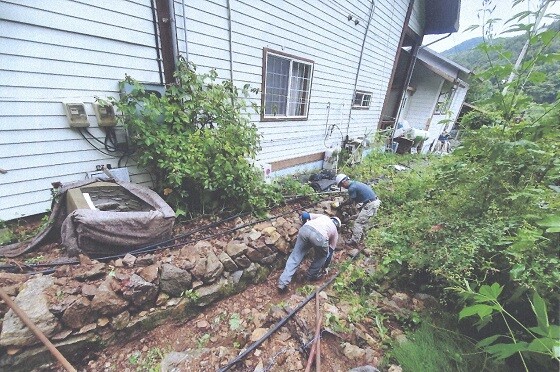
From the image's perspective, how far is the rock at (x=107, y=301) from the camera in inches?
90.8

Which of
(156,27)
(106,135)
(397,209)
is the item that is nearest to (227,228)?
(106,135)

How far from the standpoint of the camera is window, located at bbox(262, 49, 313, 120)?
211 inches

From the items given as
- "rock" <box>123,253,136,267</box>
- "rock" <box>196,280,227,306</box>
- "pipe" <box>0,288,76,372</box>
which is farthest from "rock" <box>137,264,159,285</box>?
"pipe" <box>0,288,76,372</box>

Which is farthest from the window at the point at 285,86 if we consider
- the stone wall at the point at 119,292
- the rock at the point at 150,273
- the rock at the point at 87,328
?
the rock at the point at 87,328

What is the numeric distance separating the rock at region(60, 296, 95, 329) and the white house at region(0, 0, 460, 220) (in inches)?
71.7

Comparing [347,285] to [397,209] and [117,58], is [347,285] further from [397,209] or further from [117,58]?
[117,58]

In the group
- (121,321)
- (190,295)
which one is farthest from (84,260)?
(190,295)

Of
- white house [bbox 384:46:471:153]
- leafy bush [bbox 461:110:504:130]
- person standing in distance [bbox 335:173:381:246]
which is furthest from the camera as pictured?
white house [bbox 384:46:471:153]

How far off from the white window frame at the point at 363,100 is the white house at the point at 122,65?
1883mm

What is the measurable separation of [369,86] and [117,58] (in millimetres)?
8108

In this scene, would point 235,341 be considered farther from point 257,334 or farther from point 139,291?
point 139,291

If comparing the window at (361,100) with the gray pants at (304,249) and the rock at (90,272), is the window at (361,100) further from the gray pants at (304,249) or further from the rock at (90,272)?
the rock at (90,272)

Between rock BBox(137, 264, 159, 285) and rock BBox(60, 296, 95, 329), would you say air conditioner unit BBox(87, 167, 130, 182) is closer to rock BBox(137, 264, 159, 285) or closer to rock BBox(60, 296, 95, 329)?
rock BBox(137, 264, 159, 285)

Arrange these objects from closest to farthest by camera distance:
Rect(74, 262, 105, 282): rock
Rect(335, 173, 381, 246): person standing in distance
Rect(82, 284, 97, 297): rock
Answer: Rect(82, 284, 97, 297): rock, Rect(74, 262, 105, 282): rock, Rect(335, 173, 381, 246): person standing in distance
